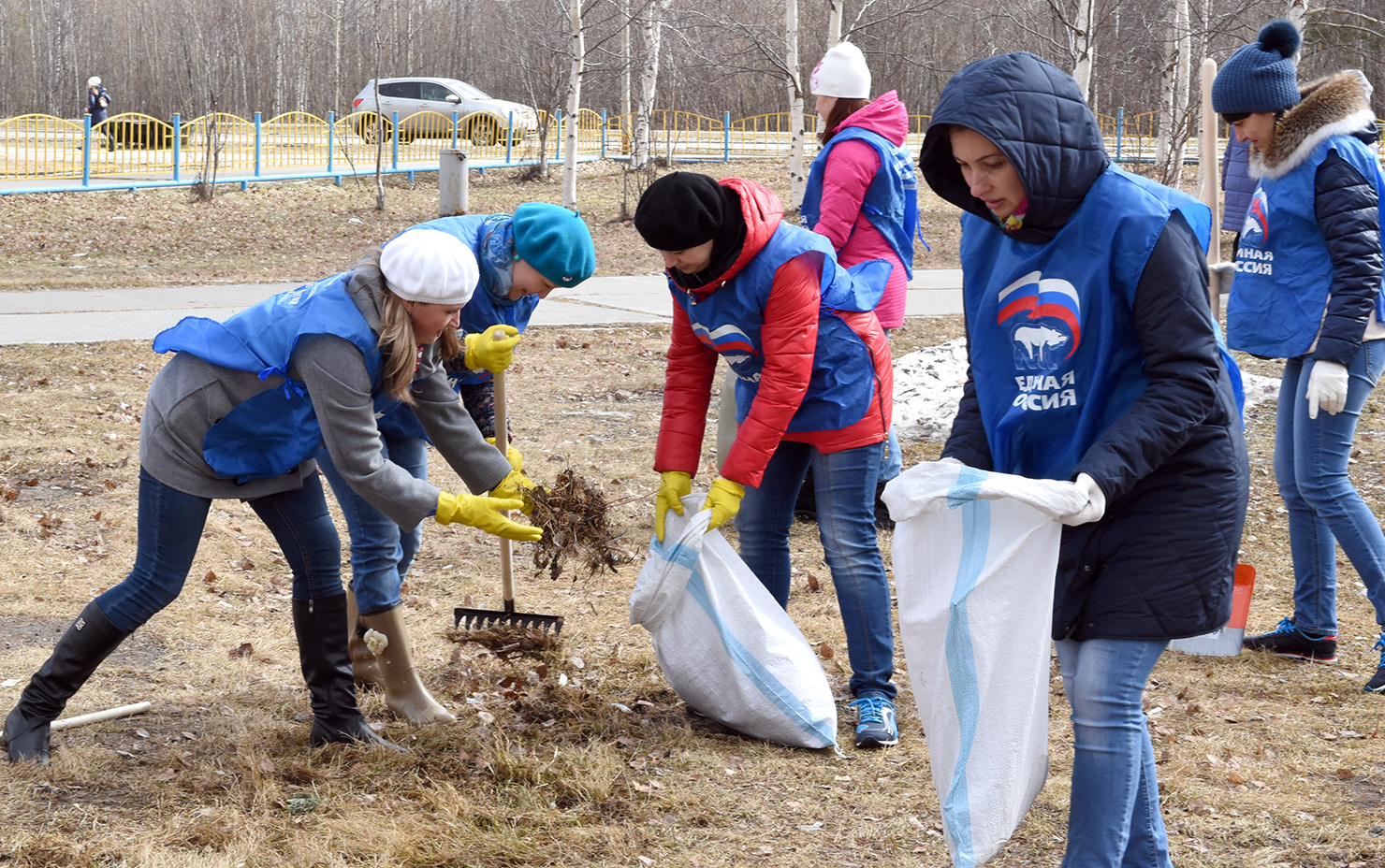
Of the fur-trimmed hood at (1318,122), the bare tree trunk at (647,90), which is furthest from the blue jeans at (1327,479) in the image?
the bare tree trunk at (647,90)

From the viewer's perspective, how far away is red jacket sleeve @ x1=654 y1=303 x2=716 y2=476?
3.31 m

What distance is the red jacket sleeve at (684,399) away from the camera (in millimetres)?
3312

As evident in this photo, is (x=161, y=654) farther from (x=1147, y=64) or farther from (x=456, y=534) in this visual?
(x=1147, y=64)

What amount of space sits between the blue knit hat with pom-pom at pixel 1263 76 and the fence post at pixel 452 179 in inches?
257

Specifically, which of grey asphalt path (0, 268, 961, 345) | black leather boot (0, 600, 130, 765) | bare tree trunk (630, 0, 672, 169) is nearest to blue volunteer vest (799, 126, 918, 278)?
black leather boot (0, 600, 130, 765)

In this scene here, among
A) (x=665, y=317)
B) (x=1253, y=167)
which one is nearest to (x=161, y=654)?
(x=1253, y=167)

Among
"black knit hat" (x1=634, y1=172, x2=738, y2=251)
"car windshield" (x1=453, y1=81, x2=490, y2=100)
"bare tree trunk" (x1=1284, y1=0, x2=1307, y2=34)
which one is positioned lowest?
"black knit hat" (x1=634, y1=172, x2=738, y2=251)

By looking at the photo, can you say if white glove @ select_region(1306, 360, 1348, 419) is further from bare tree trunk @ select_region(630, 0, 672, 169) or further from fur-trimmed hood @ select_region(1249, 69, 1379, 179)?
bare tree trunk @ select_region(630, 0, 672, 169)

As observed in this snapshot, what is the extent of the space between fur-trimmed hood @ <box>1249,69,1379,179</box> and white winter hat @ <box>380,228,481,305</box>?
8.44 feet

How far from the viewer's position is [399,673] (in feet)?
11.3

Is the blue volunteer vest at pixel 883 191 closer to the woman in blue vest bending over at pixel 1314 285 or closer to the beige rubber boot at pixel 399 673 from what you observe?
the woman in blue vest bending over at pixel 1314 285

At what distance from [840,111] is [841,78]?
0.14 m

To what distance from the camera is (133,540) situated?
5.09 metres

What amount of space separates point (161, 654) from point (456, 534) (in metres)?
1.66
